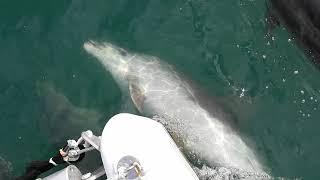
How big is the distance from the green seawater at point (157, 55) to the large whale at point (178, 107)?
19 centimetres

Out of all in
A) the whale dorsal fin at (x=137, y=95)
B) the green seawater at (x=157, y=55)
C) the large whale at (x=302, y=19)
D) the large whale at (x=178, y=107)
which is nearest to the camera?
the large whale at (x=302, y=19)

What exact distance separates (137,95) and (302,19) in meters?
3.06

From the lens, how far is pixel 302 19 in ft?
32.4

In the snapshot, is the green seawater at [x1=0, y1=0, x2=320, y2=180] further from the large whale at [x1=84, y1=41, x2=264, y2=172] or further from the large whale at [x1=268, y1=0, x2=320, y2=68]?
the large whale at [x1=268, y1=0, x2=320, y2=68]

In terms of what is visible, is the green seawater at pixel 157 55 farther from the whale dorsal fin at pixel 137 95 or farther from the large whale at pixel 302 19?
the large whale at pixel 302 19

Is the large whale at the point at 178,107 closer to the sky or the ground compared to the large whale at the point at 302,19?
closer to the ground

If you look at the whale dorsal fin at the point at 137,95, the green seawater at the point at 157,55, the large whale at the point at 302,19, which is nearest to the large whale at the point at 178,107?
the whale dorsal fin at the point at 137,95

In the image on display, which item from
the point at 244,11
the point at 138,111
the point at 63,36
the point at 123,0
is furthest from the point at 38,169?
the point at 244,11

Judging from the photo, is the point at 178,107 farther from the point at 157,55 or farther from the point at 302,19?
the point at 302,19

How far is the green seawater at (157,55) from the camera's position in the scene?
33.8 ft

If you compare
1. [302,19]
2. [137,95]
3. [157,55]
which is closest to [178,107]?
[137,95]

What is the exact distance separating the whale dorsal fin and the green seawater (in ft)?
0.85

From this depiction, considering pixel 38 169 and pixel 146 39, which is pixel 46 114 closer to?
pixel 38 169

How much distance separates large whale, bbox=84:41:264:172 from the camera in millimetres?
9844
